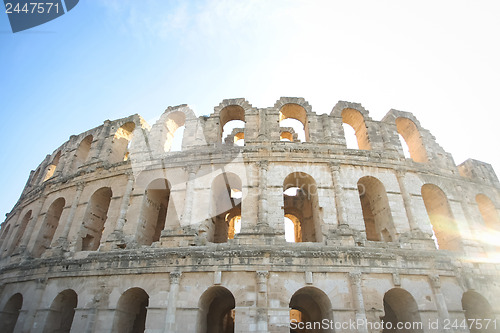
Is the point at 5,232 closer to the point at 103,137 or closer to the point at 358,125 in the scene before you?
the point at 103,137

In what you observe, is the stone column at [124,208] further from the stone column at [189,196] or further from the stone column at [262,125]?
the stone column at [262,125]

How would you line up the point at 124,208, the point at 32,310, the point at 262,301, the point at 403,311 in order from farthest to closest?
the point at 124,208 → the point at 32,310 → the point at 403,311 → the point at 262,301

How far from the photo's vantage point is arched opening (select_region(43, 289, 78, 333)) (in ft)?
38.1

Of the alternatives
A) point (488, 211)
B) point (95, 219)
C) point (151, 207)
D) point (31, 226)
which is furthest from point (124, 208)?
point (488, 211)

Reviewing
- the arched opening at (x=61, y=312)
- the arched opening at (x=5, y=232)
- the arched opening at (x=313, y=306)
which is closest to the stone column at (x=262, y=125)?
the arched opening at (x=313, y=306)

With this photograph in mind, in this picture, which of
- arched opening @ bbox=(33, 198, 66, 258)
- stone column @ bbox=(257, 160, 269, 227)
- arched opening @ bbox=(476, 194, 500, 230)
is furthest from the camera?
arched opening @ bbox=(33, 198, 66, 258)

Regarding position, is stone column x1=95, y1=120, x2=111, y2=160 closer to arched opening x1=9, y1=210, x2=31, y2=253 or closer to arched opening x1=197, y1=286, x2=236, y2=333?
arched opening x1=9, y1=210, x2=31, y2=253

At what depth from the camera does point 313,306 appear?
12.6 m

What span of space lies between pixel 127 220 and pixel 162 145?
4210 millimetres

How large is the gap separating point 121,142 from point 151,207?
17.2ft

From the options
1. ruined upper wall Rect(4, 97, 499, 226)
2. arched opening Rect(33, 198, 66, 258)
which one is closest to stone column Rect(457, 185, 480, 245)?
ruined upper wall Rect(4, 97, 499, 226)

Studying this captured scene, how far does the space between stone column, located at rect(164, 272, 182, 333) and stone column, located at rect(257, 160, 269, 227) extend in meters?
3.56

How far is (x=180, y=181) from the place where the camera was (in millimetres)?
13258

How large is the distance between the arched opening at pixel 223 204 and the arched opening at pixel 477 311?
33.9 ft
